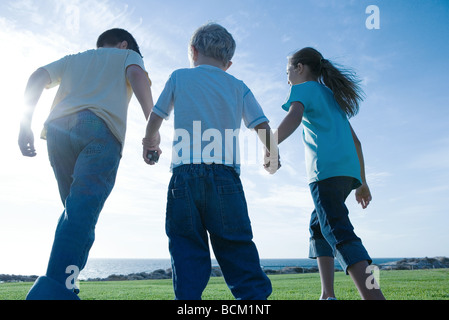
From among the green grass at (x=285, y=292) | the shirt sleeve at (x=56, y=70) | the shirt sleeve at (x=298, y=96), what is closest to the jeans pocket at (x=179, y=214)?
the shirt sleeve at (x=298, y=96)

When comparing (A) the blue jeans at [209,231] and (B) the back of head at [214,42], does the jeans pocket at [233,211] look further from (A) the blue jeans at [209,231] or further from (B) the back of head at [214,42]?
(B) the back of head at [214,42]

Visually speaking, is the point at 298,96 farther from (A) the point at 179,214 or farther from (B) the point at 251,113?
(A) the point at 179,214

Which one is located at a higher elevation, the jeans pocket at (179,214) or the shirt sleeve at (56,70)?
the shirt sleeve at (56,70)

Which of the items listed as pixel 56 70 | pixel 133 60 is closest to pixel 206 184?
pixel 133 60

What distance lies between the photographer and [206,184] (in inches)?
103

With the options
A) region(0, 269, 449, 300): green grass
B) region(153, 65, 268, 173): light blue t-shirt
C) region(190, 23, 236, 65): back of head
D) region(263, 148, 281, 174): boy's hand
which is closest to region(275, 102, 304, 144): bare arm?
region(263, 148, 281, 174): boy's hand

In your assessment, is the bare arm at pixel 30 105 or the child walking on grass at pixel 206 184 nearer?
the child walking on grass at pixel 206 184

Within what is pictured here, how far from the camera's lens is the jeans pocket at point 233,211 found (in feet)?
8.49

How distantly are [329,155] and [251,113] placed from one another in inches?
36.1

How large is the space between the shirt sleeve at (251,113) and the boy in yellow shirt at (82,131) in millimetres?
822
